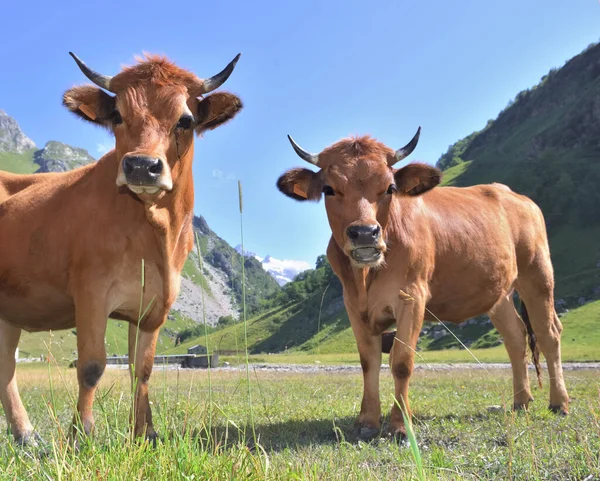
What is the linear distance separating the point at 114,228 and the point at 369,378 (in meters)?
3.72

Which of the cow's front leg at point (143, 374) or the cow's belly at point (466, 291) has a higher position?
the cow's belly at point (466, 291)

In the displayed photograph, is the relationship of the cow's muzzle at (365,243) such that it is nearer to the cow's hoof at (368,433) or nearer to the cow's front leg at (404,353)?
the cow's front leg at (404,353)

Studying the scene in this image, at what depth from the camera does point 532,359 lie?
9.67 m

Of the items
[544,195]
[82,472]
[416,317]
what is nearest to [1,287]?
[82,472]

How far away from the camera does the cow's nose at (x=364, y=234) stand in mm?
5941

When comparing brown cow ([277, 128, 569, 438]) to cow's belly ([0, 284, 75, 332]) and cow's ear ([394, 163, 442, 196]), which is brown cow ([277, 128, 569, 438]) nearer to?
cow's ear ([394, 163, 442, 196])

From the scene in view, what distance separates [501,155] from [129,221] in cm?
16486

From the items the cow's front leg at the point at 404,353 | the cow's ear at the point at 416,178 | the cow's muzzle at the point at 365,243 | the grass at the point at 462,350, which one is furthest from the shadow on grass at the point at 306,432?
the grass at the point at 462,350

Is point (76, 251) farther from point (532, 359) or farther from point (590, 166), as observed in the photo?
point (590, 166)

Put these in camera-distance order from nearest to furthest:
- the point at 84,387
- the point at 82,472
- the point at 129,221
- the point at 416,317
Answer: the point at 82,472 → the point at 84,387 → the point at 129,221 → the point at 416,317

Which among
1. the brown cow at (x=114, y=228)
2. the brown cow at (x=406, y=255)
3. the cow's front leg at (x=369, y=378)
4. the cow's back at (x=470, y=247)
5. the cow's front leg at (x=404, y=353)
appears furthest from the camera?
the cow's back at (x=470, y=247)

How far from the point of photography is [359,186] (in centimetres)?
673

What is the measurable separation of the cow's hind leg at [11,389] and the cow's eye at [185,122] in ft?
11.5

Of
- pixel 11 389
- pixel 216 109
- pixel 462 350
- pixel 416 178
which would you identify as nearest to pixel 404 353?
pixel 416 178
